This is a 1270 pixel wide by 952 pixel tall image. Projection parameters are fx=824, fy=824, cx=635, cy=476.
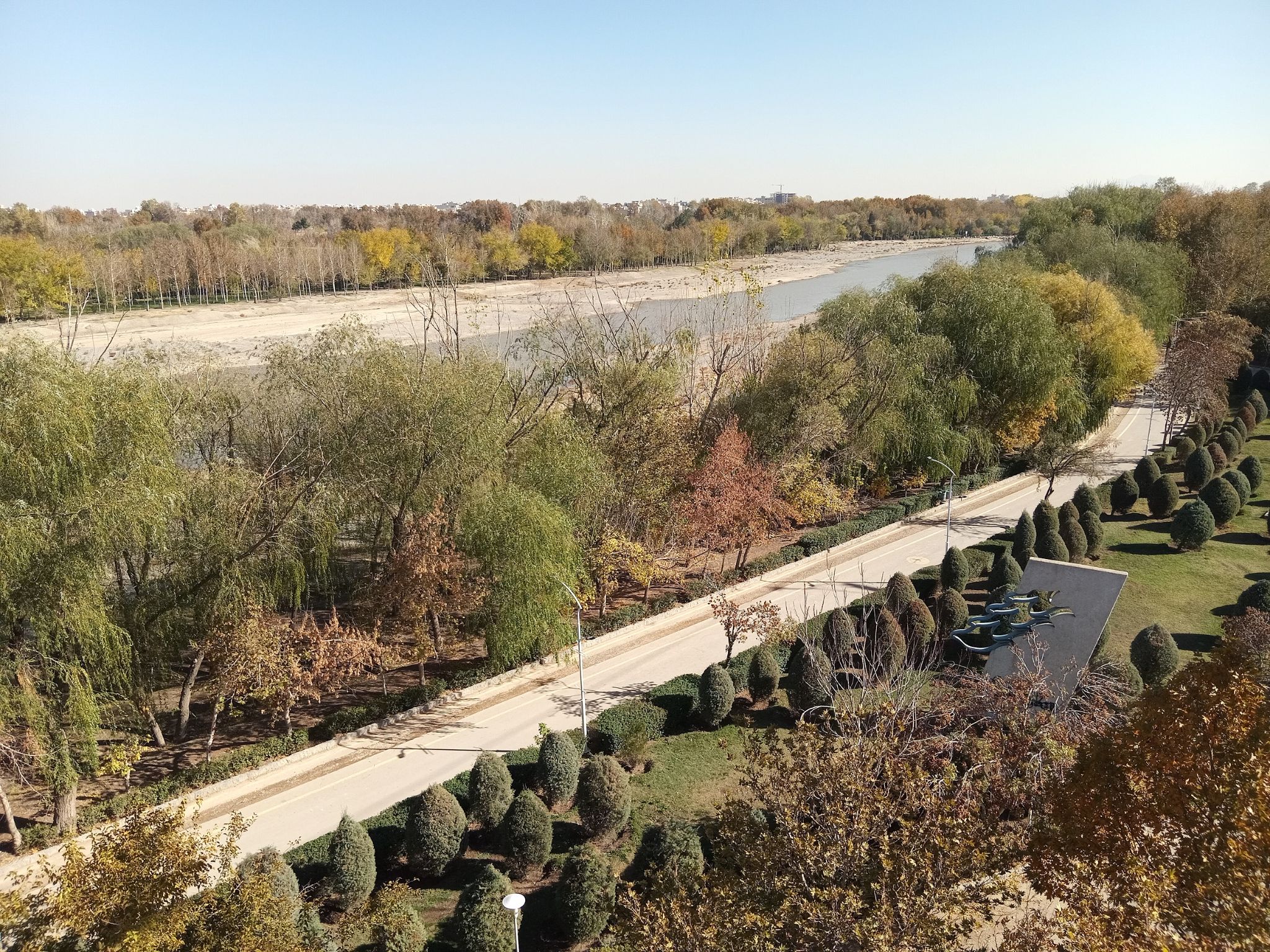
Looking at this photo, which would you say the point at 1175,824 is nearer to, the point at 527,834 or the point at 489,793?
the point at 527,834

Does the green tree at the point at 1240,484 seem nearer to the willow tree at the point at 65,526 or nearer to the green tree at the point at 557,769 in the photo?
the green tree at the point at 557,769

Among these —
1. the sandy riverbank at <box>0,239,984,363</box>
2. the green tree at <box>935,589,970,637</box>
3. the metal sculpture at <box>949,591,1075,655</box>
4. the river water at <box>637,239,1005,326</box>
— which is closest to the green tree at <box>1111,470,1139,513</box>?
the metal sculpture at <box>949,591,1075,655</box>

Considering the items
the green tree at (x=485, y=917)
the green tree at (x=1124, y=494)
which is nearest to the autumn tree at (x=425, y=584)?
the green tree at (x=485, y=917)

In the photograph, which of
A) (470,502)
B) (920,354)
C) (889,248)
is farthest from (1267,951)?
(889,248)

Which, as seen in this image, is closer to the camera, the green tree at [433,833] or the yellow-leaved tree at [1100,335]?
the green tree at [433,833]

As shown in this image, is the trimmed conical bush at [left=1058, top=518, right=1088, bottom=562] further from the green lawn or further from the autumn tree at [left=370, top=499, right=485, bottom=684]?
the autumn tree at [left=370, top=499, right=485, bottom=684]

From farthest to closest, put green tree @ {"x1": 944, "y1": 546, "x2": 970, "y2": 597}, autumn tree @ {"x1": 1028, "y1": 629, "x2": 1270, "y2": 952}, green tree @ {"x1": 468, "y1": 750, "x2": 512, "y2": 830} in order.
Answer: green tree @ {"x1": 944, "y1": 546, "x2": 970, "y2": 597} → green tree @ {"x1": 468, "y1": 750, "x2": 512, "y2": 830} → autumn tree @ {"x1": 1028, "y1": 629, "x2": 1270, "y2": 952}

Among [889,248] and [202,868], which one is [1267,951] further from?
[889,248]
